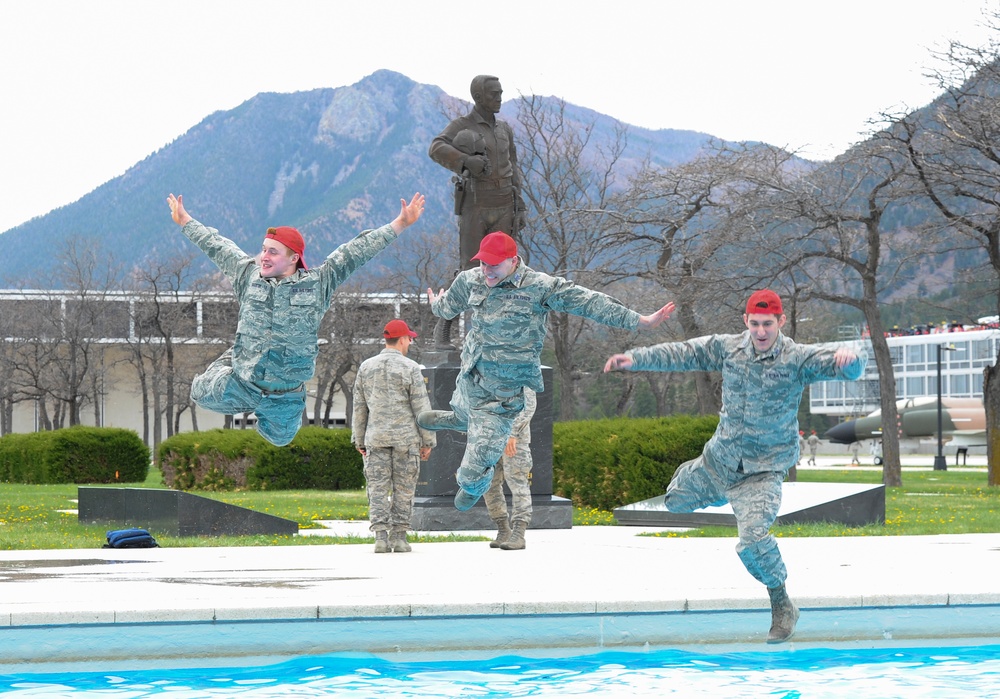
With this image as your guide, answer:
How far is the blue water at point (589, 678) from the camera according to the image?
718cm

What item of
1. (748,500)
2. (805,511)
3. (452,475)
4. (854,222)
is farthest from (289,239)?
(854,222)

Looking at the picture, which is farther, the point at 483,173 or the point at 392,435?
the point at 483,173

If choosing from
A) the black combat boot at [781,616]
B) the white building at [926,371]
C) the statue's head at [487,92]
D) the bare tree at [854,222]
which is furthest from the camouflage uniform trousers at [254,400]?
the white building at [926,371]

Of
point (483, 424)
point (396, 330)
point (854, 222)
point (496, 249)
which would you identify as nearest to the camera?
point (496, 249)

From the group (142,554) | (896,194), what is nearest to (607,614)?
(142,554)

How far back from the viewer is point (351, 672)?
7633 mm

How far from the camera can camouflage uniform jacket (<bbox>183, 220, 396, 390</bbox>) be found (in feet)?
27.2

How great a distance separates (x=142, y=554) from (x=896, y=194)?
64.7 feet

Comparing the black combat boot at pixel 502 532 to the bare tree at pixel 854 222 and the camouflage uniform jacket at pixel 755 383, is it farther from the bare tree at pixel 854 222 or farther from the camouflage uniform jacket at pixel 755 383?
the bare tree at pixel 854 222

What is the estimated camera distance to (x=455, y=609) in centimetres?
814

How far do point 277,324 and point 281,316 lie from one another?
6 cm

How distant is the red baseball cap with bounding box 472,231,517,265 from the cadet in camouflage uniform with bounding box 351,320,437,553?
4.04 metres

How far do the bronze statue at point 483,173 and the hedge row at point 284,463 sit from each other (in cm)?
1294

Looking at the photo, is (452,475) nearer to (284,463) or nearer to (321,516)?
(321,516)
